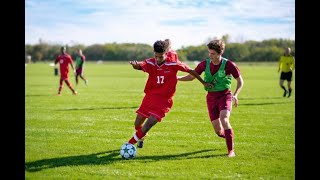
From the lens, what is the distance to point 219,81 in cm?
776

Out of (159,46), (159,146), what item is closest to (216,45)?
(159,46)

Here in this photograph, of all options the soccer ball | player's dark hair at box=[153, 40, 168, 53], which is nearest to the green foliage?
player's dark hair at box=[153, 40, 168, 53]

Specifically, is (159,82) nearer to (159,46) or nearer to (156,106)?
(156,106)

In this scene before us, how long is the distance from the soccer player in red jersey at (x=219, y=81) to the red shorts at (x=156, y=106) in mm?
915

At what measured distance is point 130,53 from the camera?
3516 inches

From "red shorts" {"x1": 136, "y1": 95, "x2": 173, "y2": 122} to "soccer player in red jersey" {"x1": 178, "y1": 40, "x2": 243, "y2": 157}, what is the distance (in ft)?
3.00

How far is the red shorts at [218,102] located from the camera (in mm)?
7664

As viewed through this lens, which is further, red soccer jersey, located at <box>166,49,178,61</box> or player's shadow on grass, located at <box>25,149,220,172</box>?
red soccer jersey, located at <box>166,49,178,61</box>

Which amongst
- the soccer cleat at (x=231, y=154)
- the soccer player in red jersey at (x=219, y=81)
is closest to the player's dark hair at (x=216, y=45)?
the soccer player in red jersey at (x=219, y=81)

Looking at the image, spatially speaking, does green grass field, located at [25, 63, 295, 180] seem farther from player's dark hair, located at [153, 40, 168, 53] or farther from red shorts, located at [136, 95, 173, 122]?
player's dark hair, located at [153, 40, 168, 53]

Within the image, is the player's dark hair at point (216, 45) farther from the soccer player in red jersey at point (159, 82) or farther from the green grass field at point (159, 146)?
the green grass field at point (159, 146)

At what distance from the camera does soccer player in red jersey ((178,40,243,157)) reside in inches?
297

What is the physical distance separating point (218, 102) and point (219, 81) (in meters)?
0.41
